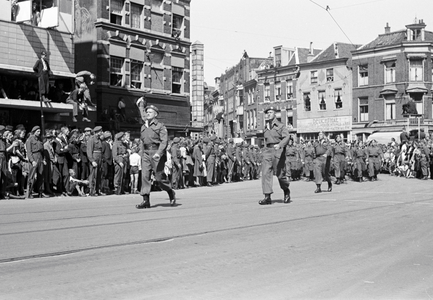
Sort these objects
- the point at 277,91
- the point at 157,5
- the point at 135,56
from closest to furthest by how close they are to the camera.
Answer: the point at 135,56 < the point at 157,5 < the point at 277,91

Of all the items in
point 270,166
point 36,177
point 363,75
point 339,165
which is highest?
point 363,75

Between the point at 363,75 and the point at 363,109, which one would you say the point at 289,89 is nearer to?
the point at 363,75

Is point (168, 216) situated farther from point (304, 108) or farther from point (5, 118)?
point (304, 108)

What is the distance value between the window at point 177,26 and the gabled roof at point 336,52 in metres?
28.9

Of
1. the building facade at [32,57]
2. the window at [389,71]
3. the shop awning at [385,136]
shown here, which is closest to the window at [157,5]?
the building facade at [32,57]

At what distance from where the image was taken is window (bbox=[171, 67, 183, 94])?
39656 mm

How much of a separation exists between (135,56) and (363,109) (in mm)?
33232

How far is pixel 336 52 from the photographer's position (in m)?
64.9

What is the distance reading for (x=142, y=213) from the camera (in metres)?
12.2

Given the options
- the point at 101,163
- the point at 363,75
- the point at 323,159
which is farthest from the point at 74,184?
the point at 363,75

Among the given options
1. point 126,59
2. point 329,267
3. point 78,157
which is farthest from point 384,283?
point 126,59

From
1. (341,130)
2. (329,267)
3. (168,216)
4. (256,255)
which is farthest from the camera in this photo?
(341,130)

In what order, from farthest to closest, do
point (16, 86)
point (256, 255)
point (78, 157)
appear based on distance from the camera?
point (16, 86) < point (78, 157) < point (256, 255)

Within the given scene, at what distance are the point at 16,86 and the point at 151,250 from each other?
1945cm
